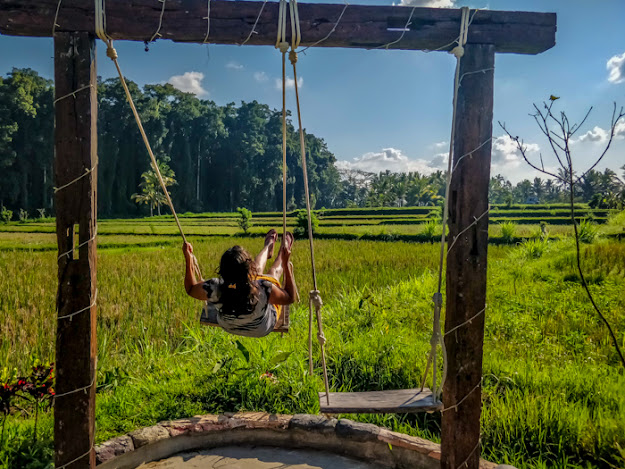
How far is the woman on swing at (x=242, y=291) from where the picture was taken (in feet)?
7.32

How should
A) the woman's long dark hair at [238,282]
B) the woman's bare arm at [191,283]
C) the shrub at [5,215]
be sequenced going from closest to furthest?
the woman's long dark hair at [238,282], the woman's bare arm at [191,283], the shrub at [5,215]

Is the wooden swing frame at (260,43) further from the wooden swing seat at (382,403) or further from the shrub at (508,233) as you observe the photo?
the shrub at (508,233)

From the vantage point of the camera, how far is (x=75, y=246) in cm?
175

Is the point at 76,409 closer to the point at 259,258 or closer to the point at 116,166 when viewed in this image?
the point at 259,258

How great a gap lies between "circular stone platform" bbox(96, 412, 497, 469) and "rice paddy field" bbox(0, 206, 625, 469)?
11.4 inches

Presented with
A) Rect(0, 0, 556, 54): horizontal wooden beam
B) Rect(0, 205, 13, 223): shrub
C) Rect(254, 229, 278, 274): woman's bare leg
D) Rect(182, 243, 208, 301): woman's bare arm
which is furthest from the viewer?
Rect(0, 205, 13, 223): shrub

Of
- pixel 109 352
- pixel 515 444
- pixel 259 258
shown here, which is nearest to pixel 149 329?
pixel 109 352

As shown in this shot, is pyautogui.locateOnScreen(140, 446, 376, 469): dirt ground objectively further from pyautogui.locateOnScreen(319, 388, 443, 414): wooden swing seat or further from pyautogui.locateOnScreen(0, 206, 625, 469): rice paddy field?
pyautogui.locateOnScreen(319, 388, 443, 414): wooden swing seat

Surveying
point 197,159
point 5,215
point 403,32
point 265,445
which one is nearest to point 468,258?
point 403,32

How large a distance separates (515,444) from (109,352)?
11.6 ft

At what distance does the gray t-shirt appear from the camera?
2336mm

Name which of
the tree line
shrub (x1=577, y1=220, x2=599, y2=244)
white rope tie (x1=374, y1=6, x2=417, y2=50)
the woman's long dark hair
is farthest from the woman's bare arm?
the tree line

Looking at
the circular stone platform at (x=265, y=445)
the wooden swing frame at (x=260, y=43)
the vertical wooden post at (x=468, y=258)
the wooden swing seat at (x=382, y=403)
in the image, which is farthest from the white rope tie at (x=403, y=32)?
the circular stone platform at (x=265, y=445)

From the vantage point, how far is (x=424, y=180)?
42.4 meters
